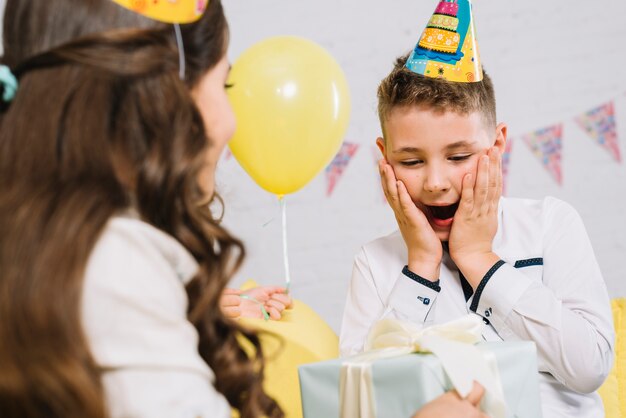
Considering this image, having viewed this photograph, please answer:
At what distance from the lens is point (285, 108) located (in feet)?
5.04

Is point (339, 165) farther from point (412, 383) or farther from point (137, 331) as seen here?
point (137, 331)

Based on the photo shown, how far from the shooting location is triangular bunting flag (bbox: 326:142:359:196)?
8.30 feet

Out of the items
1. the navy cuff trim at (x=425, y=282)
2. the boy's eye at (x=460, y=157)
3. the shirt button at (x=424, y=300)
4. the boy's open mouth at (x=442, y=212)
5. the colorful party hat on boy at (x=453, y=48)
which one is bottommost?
the shirt button at (x=424, y=300)

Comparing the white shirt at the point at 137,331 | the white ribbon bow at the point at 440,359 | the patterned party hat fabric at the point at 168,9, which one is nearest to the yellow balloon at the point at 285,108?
the white ribbon bow at the point at 440,359

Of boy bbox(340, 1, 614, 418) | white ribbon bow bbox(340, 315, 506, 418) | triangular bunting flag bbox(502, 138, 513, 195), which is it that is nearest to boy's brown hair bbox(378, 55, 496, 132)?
boy bbox(340, 1, 614, 418)

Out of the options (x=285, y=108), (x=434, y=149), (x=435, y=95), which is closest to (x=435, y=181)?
(x=434, y=149)

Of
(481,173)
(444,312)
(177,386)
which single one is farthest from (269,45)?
(177,386)

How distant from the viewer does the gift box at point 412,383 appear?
0.98 m

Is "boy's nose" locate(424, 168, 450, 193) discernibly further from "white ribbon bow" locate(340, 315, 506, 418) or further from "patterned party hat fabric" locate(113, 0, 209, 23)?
"patterned party hat fabric" locate(113, 0, 209, 23)

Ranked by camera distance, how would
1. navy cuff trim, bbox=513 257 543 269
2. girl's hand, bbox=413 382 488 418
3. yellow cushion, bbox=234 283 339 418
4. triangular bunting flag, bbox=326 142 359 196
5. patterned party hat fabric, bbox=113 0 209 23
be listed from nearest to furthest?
patterned party hat fabric, bbox=113 0 209 23 → girl's hand, bbox=413 382 488 418 → navy cuff trim, bbox=513 257 543 269 → yellow cushion, bbox=234 283 339 418 → triangular bunting flag, bbox=326 142 359 196

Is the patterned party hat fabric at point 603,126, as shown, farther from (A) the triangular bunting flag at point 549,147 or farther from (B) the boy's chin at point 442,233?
(B) the boy's chin at point 442,233

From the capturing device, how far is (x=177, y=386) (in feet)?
2.28

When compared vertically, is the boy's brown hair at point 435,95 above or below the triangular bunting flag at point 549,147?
above

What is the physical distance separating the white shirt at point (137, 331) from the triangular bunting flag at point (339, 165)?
1.83m
